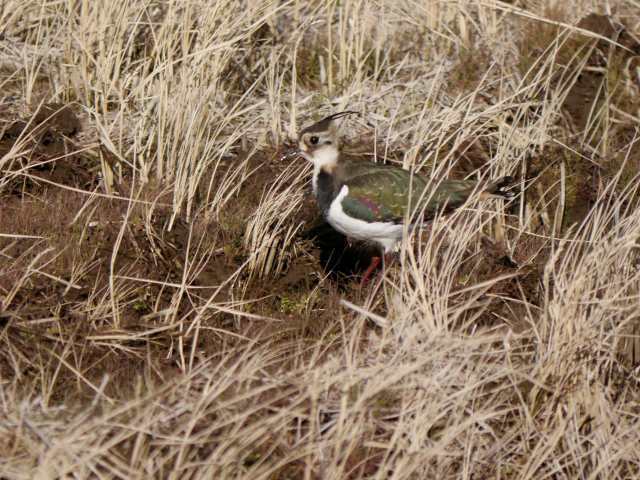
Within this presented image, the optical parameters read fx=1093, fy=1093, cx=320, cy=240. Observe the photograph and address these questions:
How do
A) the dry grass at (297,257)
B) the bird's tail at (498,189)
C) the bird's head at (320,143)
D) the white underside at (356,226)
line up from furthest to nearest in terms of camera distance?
the bird's head at (320,143) → the bird's tail at (498,189) → the white underside at (356,226) → the dry grass at (297,257)

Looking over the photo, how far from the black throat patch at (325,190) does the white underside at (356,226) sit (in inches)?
1.7

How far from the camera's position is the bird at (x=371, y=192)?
6406 millimetres

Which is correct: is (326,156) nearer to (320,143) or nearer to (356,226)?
(320,143)

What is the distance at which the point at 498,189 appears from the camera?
21.6ft

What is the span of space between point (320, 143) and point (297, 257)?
73 centimetres

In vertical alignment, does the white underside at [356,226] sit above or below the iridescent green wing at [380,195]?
below

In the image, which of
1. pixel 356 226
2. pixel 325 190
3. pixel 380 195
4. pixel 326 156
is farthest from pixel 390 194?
pixel 326 156

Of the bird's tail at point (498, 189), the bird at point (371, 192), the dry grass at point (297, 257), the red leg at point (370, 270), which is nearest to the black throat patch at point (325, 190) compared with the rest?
the bird at point (371, 192)

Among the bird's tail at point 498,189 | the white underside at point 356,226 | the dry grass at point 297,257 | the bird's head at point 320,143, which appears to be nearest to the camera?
the dry grass at point 297,257

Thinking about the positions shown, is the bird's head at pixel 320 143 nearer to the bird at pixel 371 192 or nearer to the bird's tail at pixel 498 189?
the bird at pixel 371 192

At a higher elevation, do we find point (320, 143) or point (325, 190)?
point (320, 143)

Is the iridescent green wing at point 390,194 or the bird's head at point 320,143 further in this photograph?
the bird's head at point 320,143

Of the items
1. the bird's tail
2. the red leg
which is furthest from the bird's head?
the bird's tail

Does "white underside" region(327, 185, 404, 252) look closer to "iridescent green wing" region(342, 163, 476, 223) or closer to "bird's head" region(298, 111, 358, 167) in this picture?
"iridescent green wing" region(342, 163, 476, 223)
